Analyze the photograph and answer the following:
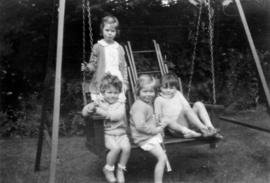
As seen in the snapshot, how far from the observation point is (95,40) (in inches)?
288

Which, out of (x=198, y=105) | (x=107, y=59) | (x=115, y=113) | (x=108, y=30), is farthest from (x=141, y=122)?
(x=108, y=30)

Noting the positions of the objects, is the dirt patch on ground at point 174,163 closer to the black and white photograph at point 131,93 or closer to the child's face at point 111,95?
the black and white photograph at point 131,93

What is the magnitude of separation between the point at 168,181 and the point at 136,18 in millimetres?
3813

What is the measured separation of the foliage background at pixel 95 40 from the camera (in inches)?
272

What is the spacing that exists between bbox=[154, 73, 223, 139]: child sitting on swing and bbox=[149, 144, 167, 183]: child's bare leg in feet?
1.51

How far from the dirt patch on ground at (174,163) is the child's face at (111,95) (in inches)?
27.5

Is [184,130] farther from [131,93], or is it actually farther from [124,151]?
[131,93]

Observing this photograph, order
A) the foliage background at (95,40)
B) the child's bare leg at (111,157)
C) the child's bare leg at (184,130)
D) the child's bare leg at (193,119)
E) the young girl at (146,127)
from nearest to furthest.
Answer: the child's bare leg at (111,157), the young girl at (146,127), the child's bare leg at (184,130), the child's bare leg at (193,119), the foliage background at (95,40)

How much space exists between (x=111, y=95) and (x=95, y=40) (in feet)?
10.9

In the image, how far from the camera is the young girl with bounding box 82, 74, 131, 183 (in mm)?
3959

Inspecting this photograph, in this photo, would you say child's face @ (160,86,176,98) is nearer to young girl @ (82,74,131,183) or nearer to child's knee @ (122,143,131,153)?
young girl @ (82,74,131,183)

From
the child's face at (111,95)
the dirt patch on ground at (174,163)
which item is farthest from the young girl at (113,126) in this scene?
the dirt patch on ground at (174,163)

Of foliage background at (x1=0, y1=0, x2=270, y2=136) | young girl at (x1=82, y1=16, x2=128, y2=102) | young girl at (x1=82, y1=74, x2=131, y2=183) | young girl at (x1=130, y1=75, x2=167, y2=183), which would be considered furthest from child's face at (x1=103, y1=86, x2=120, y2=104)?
foliage background at (x1=0, y1=0, x2=270, y2=136)

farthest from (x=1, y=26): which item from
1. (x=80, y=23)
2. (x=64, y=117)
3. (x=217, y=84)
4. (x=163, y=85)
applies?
(x=217, y=84)
